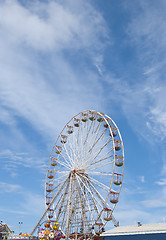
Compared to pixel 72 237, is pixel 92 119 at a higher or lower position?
higher

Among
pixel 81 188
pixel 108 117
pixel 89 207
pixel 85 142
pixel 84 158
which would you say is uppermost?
pixel 108 117

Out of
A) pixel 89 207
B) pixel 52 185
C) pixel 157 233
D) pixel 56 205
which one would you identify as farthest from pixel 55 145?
pixel 157 233

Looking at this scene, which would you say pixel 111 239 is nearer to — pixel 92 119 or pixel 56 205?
pixel 56 205

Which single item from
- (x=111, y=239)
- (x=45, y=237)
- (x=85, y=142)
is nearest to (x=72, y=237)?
(x=45, y=237)

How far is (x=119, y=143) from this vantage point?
38000mm

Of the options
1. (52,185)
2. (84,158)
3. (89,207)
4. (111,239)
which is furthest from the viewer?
(52,185)

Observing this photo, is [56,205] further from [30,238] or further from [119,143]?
[119,143]

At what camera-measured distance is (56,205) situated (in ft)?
140

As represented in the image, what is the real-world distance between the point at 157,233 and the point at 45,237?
1958 centimetres

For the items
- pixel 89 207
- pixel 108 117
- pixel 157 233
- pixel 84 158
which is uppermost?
pixel 108 117

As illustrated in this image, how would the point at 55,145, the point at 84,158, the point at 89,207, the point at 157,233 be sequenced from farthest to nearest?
the point at 55,145 → the point at 84,158 → the point at 89,207 → the point at 157,233

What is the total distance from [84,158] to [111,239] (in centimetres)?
1338

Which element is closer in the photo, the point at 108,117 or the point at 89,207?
the point at 89,207

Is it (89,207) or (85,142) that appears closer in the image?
(89,207)
